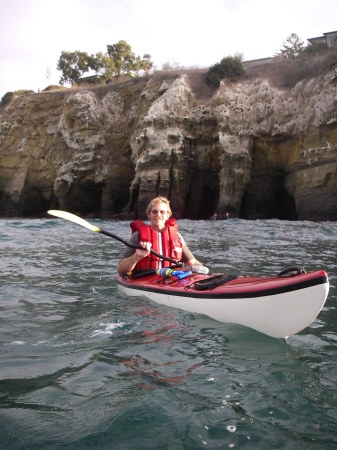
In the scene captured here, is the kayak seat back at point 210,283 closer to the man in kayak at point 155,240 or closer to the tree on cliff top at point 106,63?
the man in kayak at point 155,240

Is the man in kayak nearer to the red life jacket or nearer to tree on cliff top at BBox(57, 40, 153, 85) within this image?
the red life jacket

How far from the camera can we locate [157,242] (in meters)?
4.55

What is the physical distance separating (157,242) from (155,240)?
0.11 feet

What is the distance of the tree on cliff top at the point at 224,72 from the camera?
905 inches

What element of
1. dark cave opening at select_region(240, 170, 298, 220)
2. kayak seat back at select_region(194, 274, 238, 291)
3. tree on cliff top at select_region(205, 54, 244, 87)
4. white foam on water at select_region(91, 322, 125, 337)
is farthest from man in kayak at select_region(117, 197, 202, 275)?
tree on cliff top at select_region(205, 54, 244, 87)

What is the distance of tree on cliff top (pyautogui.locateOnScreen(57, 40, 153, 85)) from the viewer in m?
33.8

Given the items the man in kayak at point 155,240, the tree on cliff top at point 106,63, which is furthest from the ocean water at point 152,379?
the tree on cliff top at point 106,63

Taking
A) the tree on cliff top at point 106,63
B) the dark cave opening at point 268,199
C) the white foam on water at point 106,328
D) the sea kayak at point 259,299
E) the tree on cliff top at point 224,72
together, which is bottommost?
the white foam on water at point 106,328

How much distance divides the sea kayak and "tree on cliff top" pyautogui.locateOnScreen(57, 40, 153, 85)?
32726mm

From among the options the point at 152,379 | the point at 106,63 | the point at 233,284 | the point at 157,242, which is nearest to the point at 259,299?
the point at 233,284

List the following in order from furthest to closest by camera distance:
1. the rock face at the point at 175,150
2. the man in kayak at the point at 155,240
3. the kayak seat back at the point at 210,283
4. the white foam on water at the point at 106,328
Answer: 1. the rock face at the point at 175,150
2. the man in kayak at the point at 155,240
3. the kayak seat back at the point at 210,283
4. the white foam on water at the point at 106,328

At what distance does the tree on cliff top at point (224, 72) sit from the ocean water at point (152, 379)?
812 inches

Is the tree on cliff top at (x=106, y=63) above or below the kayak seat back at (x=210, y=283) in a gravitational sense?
Answer: above

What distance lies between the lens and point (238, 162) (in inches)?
786
